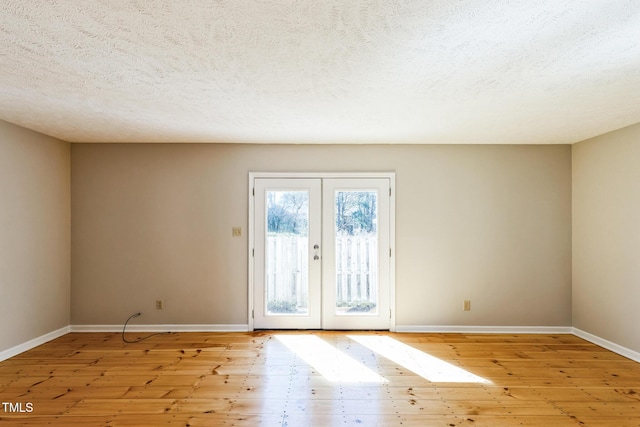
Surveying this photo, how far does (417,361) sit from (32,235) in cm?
436

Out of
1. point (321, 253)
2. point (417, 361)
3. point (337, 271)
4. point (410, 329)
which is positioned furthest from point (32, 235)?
point (410, 329)

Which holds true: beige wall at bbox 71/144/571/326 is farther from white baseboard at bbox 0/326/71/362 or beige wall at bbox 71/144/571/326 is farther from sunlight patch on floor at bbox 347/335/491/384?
sunlight patch on floor at bbox 347/335/491/384

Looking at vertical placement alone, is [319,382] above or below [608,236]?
below

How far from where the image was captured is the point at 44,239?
4.28 metres

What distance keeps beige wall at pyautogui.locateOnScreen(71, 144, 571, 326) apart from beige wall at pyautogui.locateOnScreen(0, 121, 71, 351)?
181 millimetres

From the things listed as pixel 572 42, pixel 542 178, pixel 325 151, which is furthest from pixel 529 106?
pixel 325 151

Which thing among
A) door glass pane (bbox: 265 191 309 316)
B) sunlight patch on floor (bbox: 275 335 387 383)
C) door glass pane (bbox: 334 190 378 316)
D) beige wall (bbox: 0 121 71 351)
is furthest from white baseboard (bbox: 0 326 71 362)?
door glass pane (bbox: 334 190 378 316)

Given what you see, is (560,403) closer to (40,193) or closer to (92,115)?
(92,115)

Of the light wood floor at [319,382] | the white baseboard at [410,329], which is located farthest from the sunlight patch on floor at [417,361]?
the white baseboard at [410,329]

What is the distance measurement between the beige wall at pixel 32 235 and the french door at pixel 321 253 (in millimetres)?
2341

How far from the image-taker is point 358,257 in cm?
479

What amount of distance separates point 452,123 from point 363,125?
35.2 inches

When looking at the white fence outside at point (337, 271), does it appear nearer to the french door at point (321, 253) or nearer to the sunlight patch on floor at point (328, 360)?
the french door at point (321, 253)

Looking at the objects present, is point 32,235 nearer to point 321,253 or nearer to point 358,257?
point 321,253
